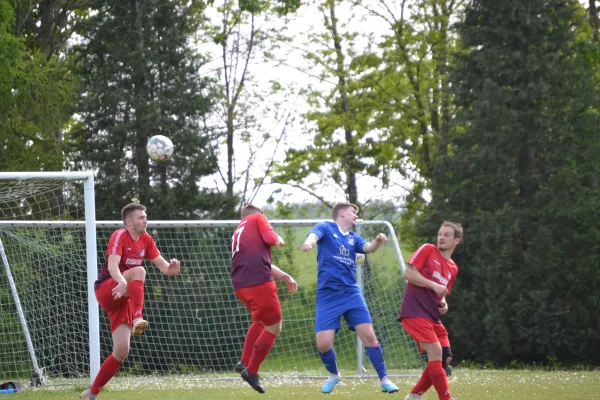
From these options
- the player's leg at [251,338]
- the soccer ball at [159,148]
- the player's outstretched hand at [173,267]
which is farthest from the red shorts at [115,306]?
the soccer ball at [159,148]

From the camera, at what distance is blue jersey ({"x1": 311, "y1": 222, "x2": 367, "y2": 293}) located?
31.8 ft

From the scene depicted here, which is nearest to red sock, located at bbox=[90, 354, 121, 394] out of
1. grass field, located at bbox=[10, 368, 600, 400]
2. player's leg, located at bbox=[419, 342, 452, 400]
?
grass field, located at bbox=[10, 368, 600, 400]

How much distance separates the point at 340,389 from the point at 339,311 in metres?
2.03

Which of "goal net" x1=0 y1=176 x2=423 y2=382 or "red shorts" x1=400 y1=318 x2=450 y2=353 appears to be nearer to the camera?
"red shorts" x1=400 y1=318 x2=450 y2=353

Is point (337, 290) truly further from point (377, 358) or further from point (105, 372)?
point (105, 372)

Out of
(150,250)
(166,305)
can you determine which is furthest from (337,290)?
(166,305)

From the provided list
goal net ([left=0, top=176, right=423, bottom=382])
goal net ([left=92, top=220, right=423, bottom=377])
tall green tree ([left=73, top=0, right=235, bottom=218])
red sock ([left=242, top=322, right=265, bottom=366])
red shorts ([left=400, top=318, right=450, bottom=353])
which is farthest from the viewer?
tall green tree ([left=73, top=0, right=235, bottom=218])

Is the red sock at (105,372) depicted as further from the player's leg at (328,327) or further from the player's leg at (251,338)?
the player's leg at (328,327)

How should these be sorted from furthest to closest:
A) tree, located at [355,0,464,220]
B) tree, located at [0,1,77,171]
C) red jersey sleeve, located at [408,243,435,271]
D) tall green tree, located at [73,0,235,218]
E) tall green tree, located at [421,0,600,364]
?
tree, located at [355,0,464,220]
tall green tree, located at [73,0,235,218]
tree, located at [0,1,77,171]
tall green tree, located at [421,0,600,364]
red jersey sleeve, located at [408,243,435,271]

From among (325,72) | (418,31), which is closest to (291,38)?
(325,72)

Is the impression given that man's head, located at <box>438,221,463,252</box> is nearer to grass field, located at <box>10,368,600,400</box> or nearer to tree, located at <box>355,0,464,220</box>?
grass field, located at <box>10,368,600,400</box>

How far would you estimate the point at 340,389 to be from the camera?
11.3 metres

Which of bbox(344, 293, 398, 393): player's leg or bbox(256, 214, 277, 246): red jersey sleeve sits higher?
bbox(256, 214, 277, 246): red jersey sleeve

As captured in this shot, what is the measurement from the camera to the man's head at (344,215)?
387 inches
